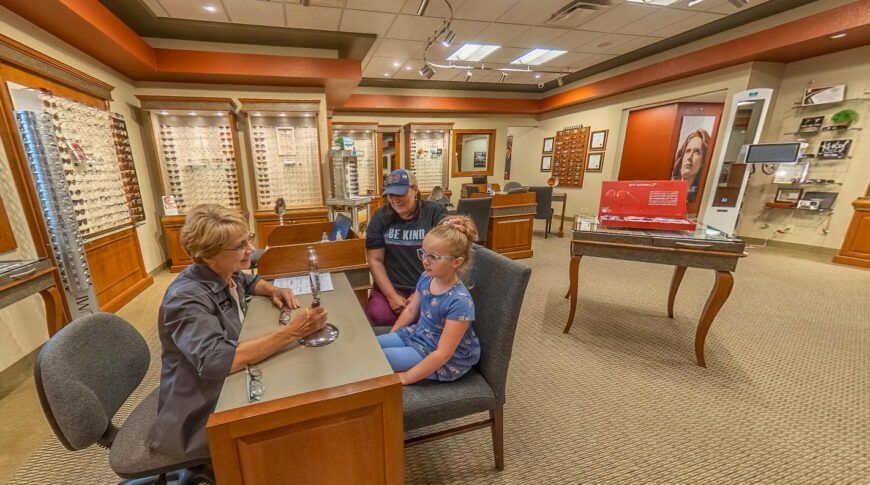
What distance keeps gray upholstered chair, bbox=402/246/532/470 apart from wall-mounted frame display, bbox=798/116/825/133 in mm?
6867

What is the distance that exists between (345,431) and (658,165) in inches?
310

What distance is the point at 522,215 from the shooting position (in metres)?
5.04

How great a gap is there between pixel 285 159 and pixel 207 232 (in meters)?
4.61

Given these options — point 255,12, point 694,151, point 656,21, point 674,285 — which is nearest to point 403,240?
point 674,285

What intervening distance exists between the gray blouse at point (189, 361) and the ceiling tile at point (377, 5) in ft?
12.8

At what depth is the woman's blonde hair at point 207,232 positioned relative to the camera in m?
1.11

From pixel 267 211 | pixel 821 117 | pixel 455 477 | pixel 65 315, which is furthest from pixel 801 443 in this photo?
pixel 267 211

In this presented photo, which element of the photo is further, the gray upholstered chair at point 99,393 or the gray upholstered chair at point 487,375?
the gray upholstered chair at point 487,375

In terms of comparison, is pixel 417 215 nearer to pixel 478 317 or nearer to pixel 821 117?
pixel 478 317

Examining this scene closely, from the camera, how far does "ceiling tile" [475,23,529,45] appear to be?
4.52 meters

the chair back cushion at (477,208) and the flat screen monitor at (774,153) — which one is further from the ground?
the flat screen monitor at (774,153)

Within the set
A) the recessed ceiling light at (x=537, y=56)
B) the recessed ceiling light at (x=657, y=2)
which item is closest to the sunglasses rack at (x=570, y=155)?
the recessed ceiling light at (x=537, y=56)

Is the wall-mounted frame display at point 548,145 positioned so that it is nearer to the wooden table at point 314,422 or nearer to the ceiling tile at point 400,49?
the ceiling tile at point 400,49

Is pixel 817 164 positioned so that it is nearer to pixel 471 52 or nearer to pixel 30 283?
pixel 471 52
